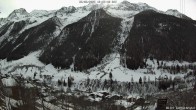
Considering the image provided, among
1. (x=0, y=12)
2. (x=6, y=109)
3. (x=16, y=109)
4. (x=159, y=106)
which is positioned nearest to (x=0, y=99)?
(x=16, y=109)

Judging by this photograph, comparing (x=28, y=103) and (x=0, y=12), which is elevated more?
(x=0, y=12)

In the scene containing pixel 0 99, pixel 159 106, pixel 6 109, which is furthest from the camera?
pixel 0 99

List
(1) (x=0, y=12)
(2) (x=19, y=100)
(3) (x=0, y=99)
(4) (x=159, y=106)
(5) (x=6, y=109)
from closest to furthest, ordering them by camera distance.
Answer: (1) (x=0, y=12)
(4) (x=159, y=106)
(5) (x=6, y=109)
(3) (x=0, y=99)
(2) (x=19, y=100)

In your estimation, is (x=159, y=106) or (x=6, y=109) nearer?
(x=159, y=106)

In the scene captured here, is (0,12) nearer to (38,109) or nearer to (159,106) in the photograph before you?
A: (159,106)

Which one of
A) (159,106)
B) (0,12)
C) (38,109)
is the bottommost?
(38,109)

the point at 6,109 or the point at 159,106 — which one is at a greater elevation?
the point at 159,106

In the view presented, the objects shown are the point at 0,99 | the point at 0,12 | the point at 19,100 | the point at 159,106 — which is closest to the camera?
the point at 0,12

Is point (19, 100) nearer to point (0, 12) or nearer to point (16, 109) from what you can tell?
point (16, 109)

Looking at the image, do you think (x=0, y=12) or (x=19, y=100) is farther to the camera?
(x=19, y=100)
